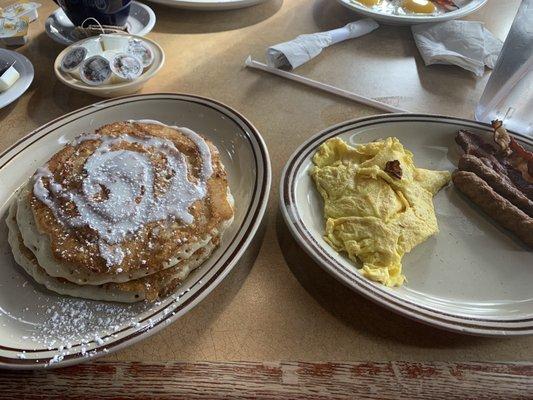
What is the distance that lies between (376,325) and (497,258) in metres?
0.41

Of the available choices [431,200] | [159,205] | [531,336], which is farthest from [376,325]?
[159,205]

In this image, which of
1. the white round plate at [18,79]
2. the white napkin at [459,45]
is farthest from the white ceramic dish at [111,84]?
the white napkin at [459,45]

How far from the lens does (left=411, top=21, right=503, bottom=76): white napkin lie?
5.91ft

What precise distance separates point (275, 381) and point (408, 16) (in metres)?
1.76

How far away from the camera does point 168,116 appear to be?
4.81 ft

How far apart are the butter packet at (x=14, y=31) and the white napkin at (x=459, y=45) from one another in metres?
1.77

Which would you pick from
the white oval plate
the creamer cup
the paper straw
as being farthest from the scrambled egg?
the creamer cup

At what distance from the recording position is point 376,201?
1.20 m

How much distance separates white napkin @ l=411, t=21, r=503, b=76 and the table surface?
5 cm

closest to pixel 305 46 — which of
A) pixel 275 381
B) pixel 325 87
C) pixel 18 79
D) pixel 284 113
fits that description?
pixel 325 87

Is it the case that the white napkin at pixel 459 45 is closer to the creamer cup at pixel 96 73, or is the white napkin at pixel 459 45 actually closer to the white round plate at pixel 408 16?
the white round plate at pixel 408 16

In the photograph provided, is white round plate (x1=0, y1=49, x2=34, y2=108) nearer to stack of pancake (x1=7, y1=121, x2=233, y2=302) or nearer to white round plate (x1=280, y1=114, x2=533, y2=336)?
stack of pancake (x1=7, y1=121, x2=233, y2=302)

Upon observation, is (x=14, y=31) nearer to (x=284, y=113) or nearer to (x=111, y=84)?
(x=111, y=84)

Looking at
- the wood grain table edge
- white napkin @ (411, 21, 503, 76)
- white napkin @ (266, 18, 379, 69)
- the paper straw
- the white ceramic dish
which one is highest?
white napkin @ (411, 21, 503, 76)
